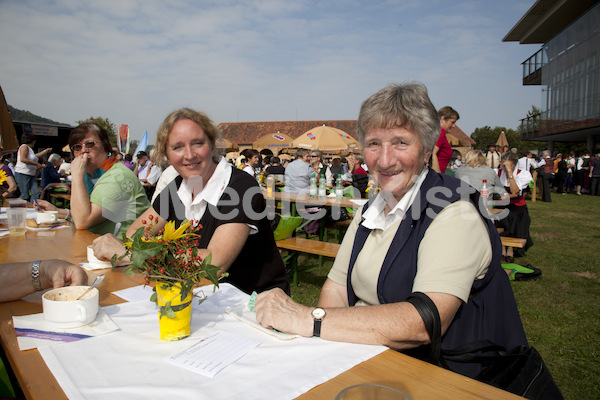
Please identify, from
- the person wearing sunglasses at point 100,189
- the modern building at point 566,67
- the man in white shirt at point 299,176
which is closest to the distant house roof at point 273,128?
the modern building at point 566,67

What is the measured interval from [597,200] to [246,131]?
145 ft

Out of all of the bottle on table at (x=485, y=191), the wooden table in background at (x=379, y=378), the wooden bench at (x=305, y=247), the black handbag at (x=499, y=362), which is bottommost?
the wooden bench at (x=305, y=247)

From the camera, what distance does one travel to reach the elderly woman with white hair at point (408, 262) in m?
1.18

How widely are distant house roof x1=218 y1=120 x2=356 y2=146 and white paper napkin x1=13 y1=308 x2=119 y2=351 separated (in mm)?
50595

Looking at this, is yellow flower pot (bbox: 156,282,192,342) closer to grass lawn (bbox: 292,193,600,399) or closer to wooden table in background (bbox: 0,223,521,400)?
wooden table in background (bbox: 0,223,521,400)

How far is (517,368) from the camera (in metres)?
1.20

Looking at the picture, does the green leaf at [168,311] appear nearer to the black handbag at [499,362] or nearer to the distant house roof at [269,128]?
the black handbag at [499,362]

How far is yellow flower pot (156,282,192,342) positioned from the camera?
3.69 ft

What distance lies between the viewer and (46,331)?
46.1 inches

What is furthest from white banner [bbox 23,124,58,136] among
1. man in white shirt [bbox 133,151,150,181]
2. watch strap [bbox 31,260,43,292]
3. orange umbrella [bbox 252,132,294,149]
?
watch strap [bbox 31,260,43,292]

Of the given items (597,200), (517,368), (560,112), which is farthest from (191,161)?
(560,112)

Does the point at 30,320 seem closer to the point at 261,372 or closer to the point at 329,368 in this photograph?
the point at 261,372

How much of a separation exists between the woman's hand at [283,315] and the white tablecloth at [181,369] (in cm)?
4

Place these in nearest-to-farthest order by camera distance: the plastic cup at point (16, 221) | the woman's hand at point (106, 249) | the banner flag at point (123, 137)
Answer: the woman's hand at point (106, 249)
the plastic cup at point (16, 221)
the banner flag at point (123, 137)
